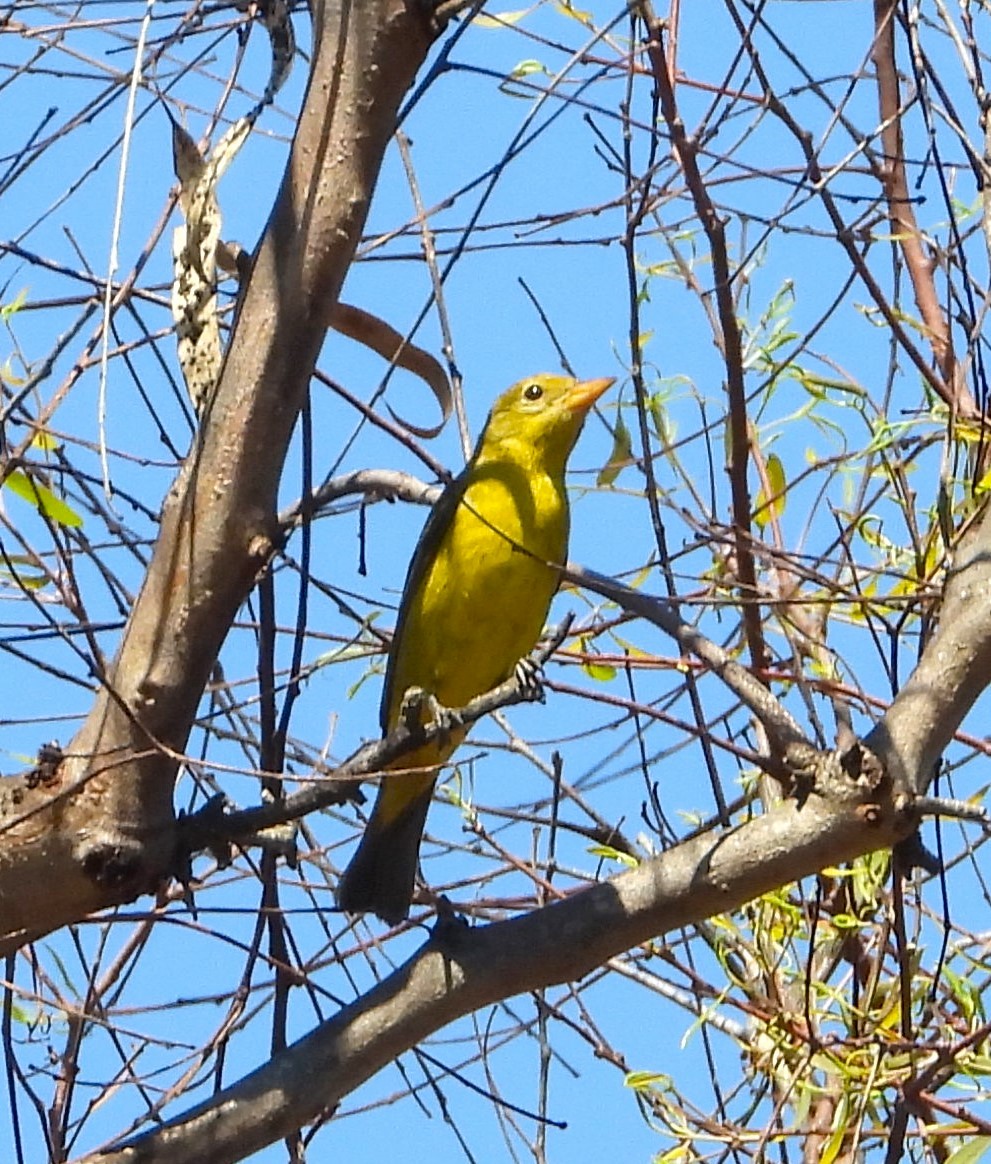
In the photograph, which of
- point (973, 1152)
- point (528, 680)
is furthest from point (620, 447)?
point (973, 1152)

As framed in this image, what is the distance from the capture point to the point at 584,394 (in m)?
4.38

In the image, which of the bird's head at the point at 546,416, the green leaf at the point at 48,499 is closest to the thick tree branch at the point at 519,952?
the green leaf at the point at 48,499

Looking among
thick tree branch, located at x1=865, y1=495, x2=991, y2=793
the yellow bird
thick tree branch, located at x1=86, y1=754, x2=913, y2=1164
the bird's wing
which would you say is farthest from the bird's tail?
thick tree branch, located at x1=865, y1=495, x2=991, y2=793

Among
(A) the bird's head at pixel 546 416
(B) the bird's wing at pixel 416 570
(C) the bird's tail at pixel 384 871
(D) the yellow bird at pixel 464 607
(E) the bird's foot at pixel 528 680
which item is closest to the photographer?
(E) the bird's foot at pixel 528 680

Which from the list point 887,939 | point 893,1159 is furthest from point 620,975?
point 893,1159

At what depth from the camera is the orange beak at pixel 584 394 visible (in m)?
4.34

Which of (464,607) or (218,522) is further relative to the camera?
(464,607)

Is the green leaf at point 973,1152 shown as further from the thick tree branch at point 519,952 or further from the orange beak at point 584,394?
the orange beak at point 584,394

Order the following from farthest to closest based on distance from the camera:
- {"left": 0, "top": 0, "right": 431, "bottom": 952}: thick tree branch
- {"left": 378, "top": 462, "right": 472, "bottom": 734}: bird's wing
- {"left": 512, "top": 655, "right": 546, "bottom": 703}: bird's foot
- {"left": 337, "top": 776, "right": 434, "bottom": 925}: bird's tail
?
1. {"left": 378, "top": 462, "right": 472, "bottom": 734}: bird's wing
2. {"left": 337, "top": 776, "right": 434, "bottom": 925}: bird's tail
3. {"left": 512, "top": 655, "right": 546, "bottom": 703}: bird's foot
4. {"left": 0, "top": 0, "right": 431, "bottom": 952}: thick tree branch

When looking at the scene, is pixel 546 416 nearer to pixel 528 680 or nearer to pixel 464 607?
pixel 464 607

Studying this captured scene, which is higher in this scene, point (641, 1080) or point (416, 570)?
point (416, 570)

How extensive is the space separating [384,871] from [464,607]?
0.69 meters

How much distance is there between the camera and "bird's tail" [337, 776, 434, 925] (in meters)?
3.50

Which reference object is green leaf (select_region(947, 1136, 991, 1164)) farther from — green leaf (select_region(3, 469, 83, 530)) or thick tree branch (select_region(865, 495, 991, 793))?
green leaf (select_region(3, 469, 83, 530))
